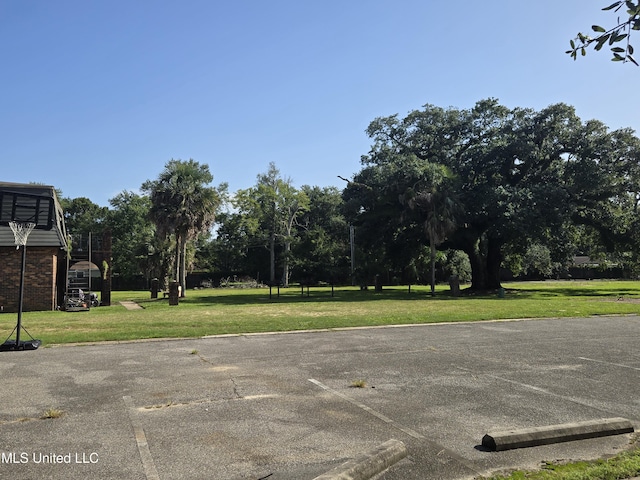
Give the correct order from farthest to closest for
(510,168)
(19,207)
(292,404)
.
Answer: (510,168) < (19,207) < (292,404)

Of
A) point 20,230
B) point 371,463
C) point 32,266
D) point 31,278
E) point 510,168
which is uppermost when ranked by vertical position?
point 510,168

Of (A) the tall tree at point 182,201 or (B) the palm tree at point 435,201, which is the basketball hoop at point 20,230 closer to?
(A) the tall tree at point 182,201

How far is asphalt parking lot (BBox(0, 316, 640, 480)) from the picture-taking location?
14.2ft

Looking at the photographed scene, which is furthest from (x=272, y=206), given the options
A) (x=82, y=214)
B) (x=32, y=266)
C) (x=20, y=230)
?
(x=20, y=230)

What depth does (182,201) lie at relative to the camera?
108 feet

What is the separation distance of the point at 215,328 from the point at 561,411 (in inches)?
402

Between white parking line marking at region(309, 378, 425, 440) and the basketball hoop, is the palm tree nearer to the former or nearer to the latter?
the basketball hoop

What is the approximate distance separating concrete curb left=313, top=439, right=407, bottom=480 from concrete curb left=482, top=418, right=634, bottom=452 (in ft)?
2.83

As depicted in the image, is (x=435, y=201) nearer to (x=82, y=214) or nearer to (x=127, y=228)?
(x=127, y=228)

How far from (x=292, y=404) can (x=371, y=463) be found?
2339 mm

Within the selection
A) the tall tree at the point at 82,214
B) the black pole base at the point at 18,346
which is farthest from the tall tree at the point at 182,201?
the tall tree at the point at 82,214

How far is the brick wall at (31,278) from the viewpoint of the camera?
2170 centimetres

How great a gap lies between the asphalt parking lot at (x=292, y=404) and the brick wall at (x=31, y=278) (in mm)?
12969

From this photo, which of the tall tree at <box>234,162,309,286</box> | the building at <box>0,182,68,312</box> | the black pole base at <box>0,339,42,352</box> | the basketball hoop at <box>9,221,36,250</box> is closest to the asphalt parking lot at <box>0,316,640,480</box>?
the black pole base at <box>0,339,42,352</box>
